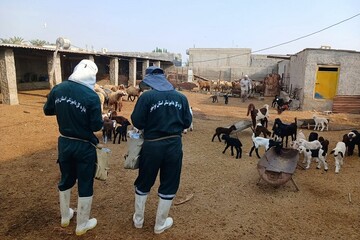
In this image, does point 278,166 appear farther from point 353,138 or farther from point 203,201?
point 353,138

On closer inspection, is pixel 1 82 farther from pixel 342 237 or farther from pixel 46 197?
pixel 342 237

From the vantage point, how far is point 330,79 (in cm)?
1563

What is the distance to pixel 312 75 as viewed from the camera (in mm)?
15633

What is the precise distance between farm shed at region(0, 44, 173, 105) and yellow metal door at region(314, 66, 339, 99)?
14369mm

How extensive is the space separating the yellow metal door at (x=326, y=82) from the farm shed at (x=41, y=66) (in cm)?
1437

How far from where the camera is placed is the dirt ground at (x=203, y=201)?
4.08 metres

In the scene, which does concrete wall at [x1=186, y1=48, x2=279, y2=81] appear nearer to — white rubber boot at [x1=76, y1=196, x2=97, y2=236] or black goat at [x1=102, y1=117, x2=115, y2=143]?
black goat at [x1=102, y1=117, x2=115, y2=143]

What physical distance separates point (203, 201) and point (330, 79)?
44.9 feet

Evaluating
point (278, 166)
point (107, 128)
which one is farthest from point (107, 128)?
point (278, 166)

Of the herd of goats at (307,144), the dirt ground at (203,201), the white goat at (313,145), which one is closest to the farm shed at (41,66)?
the dirt ground at (203,201)

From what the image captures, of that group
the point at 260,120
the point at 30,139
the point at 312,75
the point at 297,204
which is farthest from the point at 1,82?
the point at 312,75

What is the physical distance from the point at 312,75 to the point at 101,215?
14654mm

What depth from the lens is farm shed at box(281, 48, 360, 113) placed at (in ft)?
50.0

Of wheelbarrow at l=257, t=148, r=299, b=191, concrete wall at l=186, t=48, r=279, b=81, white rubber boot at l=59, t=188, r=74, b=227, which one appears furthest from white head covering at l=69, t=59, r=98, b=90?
concrete wall at l=186, t=48, r=279, b=81
